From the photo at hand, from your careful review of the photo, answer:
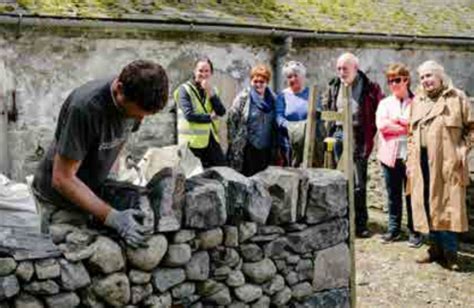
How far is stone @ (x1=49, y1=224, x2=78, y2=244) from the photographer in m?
3.10

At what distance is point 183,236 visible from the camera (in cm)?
342

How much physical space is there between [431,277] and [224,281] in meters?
2.88

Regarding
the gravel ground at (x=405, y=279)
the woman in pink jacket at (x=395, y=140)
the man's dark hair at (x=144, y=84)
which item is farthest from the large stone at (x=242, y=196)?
the woman in pink jacket at (x=395, y=140)

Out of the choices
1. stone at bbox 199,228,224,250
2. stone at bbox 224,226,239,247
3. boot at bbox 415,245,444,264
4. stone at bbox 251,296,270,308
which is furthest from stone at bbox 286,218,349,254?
boot at bbox 415,245,444,264

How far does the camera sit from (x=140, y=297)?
10.7ft

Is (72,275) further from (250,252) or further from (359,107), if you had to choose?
(359,107)

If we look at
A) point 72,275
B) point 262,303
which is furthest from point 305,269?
point 72,275

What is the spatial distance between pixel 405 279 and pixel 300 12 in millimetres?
6484

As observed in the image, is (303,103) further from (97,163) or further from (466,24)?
(466,24)

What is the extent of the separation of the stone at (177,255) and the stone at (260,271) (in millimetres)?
529

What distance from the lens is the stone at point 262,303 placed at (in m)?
3.87

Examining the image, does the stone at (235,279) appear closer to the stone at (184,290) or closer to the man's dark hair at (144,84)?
the stone at (184,290)

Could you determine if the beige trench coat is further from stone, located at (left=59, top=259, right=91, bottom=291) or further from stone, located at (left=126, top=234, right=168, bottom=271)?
stone, located at (left=59, top=259, right=91, bottom=291)

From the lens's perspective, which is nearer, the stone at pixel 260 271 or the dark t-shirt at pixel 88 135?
the dark t-shirt at pixel 88 135
